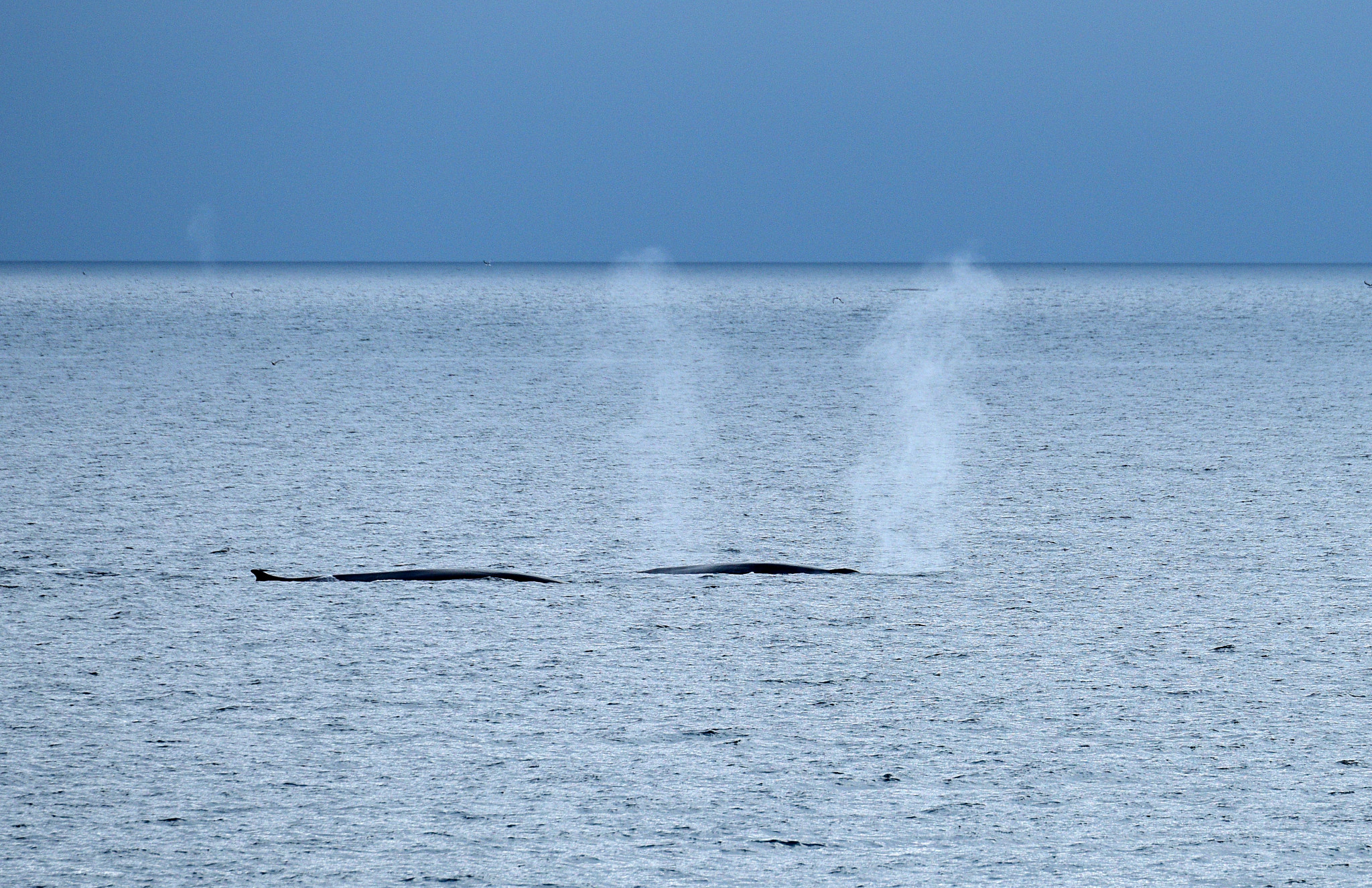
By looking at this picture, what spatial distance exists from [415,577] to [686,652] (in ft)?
7.15

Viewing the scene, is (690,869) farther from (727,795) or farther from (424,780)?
(424,780)

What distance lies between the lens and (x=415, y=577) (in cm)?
870

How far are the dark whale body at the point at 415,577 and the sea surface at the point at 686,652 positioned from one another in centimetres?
13

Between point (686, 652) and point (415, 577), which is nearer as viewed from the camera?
point (686, 652)

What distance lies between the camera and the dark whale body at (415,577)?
855cm

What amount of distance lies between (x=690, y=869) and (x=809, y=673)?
2.25m

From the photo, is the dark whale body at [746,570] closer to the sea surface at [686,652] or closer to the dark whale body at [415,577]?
the sea surface at [686,652]

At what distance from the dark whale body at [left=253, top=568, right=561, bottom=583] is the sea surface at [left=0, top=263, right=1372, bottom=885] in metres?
0.13

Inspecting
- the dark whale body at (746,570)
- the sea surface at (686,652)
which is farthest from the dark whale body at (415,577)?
the dark whale body at (746,570)

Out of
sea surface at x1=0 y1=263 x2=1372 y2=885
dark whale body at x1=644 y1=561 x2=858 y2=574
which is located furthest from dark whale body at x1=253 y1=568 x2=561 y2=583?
dark whale body at x1=644 y1=561 x2=858 y2=574

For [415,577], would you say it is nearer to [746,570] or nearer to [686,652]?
[746,570]

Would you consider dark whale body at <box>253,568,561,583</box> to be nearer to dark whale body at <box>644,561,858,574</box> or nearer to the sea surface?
the sea surface

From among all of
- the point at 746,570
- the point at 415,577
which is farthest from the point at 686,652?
the point at 415,577

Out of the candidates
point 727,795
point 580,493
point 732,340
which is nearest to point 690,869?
point 727,795
